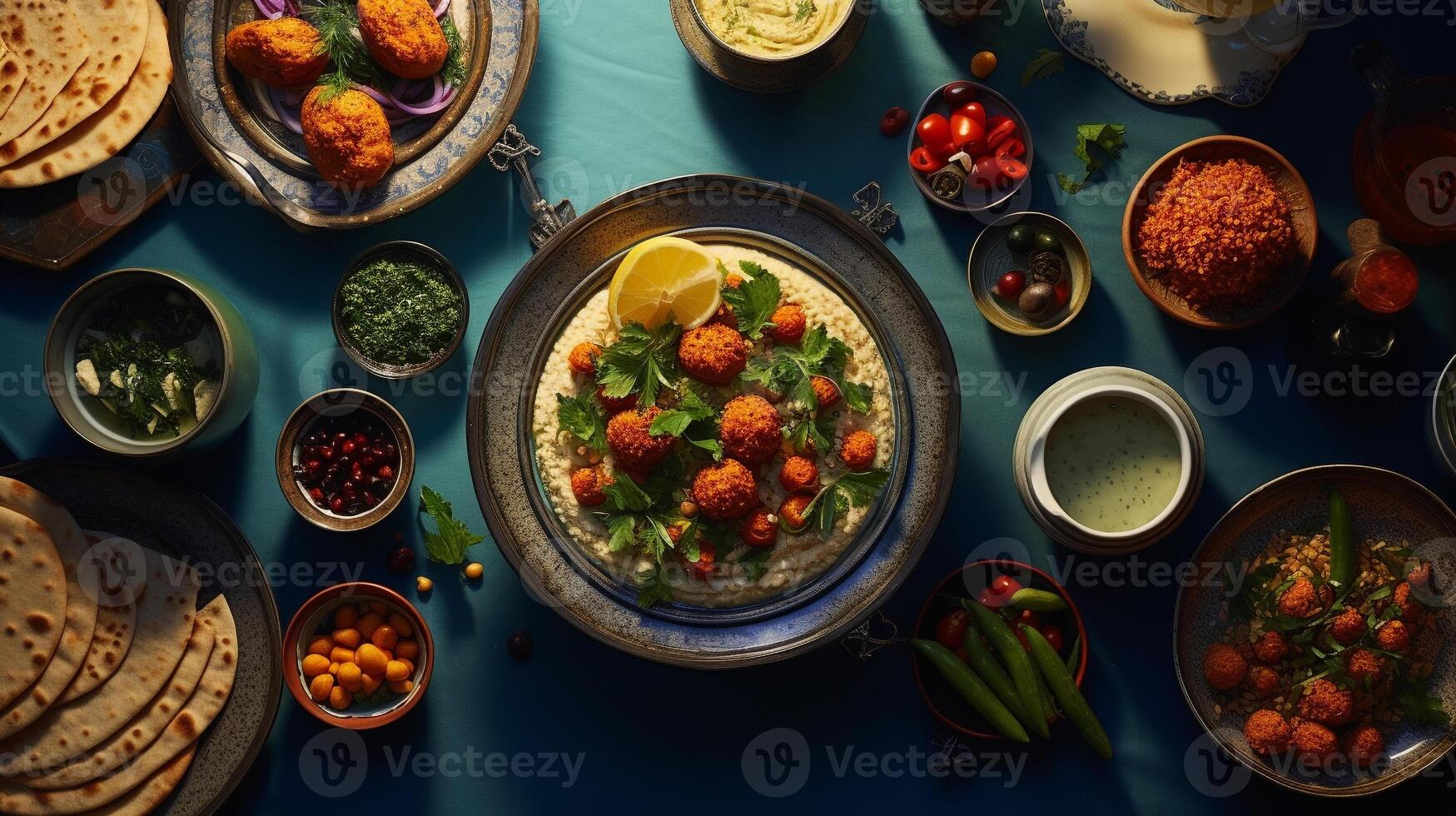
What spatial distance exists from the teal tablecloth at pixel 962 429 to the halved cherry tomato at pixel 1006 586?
21 centimetres

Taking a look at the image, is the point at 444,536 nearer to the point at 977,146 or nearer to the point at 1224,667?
the point at 977,146

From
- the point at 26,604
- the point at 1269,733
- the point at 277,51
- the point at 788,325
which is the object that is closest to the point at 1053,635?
the point at 1269,733

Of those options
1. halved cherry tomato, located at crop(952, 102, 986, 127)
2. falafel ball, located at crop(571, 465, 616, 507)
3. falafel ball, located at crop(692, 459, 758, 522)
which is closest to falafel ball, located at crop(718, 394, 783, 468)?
falafel ball, located at crop(692, 459, 758, 522)

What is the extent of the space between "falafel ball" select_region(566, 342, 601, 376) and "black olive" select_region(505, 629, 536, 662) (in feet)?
3.74

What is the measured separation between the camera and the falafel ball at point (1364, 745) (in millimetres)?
3570

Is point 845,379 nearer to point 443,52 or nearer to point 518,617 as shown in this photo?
point 518,617

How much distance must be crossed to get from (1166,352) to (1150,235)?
1.74 feet

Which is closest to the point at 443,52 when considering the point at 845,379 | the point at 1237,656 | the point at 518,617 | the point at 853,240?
the point at 853,240

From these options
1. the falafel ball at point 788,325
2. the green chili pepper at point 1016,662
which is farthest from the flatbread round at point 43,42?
the green chili pepper at point 1016,662

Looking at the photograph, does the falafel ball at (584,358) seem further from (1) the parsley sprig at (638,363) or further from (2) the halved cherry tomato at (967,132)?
(2) the halved cherry tomato at (967,132)

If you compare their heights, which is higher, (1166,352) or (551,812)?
(1166,352)

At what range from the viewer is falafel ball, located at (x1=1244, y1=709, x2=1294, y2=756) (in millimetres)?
3557

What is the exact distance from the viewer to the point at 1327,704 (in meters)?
→ 3.53

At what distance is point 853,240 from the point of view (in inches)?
142
